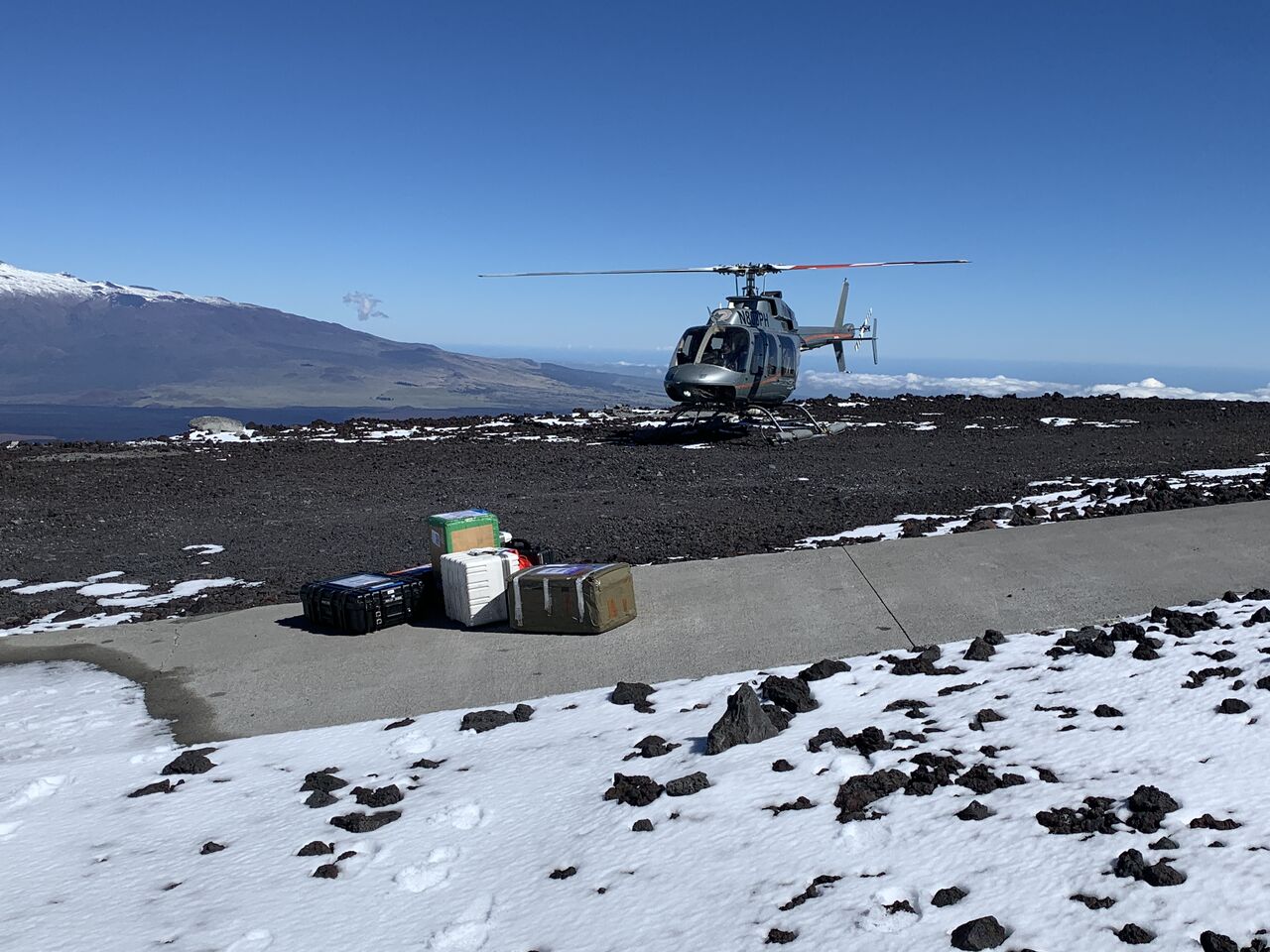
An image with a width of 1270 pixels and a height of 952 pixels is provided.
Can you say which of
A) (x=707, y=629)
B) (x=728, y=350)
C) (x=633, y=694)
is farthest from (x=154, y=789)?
(x=728, y=350)

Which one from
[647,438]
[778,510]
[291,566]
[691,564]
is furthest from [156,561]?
[647,438]

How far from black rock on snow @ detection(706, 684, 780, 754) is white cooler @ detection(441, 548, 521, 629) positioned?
2.81 metres

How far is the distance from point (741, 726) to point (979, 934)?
198 cm

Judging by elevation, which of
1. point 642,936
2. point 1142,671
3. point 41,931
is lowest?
point 41,931

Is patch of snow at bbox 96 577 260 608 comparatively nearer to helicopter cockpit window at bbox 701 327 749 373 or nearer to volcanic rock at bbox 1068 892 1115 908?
volcanic rock at bbox 1068 892 1115 908

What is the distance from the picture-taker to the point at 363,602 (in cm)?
745

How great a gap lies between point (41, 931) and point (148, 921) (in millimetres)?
425

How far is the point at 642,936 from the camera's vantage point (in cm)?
349

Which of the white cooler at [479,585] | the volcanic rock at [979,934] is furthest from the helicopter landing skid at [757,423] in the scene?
the volcanic rock at [979,934]

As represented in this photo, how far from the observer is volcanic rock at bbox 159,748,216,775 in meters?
5.52

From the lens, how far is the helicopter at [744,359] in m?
18.6

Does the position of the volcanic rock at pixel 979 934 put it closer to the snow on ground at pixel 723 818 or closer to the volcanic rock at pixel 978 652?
the snow on ground at pixel 723 818

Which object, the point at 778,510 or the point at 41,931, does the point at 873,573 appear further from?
the point at 41,931

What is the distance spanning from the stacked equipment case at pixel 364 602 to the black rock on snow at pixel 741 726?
3.33m
